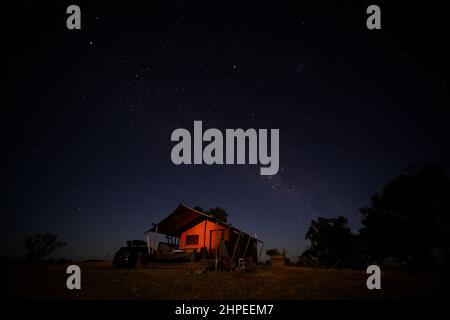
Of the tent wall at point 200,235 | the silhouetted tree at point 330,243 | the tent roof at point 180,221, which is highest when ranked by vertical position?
the tent roof at point 180,221

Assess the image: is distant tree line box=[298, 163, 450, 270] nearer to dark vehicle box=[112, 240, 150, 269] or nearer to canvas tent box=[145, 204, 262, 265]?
canvas tent box=[145, 204, 262, 265]

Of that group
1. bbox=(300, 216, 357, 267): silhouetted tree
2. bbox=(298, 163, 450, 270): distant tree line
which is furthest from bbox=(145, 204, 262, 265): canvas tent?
bbox=(300, 216, 357, 267): silhouetted tree

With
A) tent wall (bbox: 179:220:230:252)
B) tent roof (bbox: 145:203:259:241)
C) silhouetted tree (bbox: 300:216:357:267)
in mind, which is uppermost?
tent roof (bbox: 145:203:259:241)

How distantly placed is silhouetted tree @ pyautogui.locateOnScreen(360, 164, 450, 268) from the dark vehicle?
15.6m

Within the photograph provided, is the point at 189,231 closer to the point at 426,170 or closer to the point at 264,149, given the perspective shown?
the point at 264,149

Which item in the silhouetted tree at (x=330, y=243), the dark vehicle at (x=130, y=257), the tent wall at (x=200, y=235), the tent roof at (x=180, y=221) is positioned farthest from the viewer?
the silhouetted tree at (x=330, y=243)

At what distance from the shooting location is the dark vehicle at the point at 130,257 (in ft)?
46.4

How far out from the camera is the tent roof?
1691 centimetres

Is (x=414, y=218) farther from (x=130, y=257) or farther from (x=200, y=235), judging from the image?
(x=130, y=257)

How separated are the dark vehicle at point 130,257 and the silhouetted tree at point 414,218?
51.2 ft

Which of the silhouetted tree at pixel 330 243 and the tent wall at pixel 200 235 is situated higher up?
the tent wall at pixel 200 235

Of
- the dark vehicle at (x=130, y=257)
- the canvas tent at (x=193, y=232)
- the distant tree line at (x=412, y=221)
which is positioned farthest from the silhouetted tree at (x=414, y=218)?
the dark vehicle at (x=130, y=257)

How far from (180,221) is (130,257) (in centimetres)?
504

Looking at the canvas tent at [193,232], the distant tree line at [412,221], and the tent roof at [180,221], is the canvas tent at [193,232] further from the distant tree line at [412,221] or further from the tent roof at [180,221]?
the distant tree line at [412,221]
